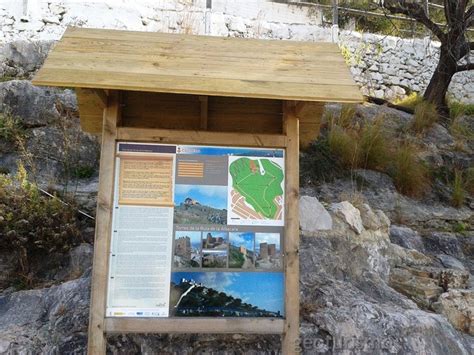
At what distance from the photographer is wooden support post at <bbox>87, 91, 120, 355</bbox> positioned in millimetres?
2828

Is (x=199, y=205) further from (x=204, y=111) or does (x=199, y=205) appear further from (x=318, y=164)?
(x=318, y=164)

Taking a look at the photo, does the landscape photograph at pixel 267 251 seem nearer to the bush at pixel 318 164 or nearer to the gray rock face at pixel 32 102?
the bush at pixel 318 164

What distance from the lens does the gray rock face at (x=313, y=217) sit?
4875mm

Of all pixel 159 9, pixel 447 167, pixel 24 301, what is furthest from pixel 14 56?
pixel 447 167

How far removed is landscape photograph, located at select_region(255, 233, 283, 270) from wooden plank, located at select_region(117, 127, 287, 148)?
24.8 inches

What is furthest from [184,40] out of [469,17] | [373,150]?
[469,17]

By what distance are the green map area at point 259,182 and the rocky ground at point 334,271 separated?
1.11m

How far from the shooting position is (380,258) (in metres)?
4.98

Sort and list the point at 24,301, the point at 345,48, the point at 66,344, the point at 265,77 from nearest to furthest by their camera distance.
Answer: the point at 265,77, the point at 66,344, the point at 24,301, the point at 345,48

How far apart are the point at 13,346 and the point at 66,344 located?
35 centimetres

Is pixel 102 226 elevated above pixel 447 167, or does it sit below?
below

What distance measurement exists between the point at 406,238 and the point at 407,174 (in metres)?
1.52

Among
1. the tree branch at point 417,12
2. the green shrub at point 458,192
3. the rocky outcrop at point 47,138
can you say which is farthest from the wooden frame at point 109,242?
the tree branch at point 417,12

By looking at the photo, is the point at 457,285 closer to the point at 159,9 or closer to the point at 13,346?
the point at 13,346
